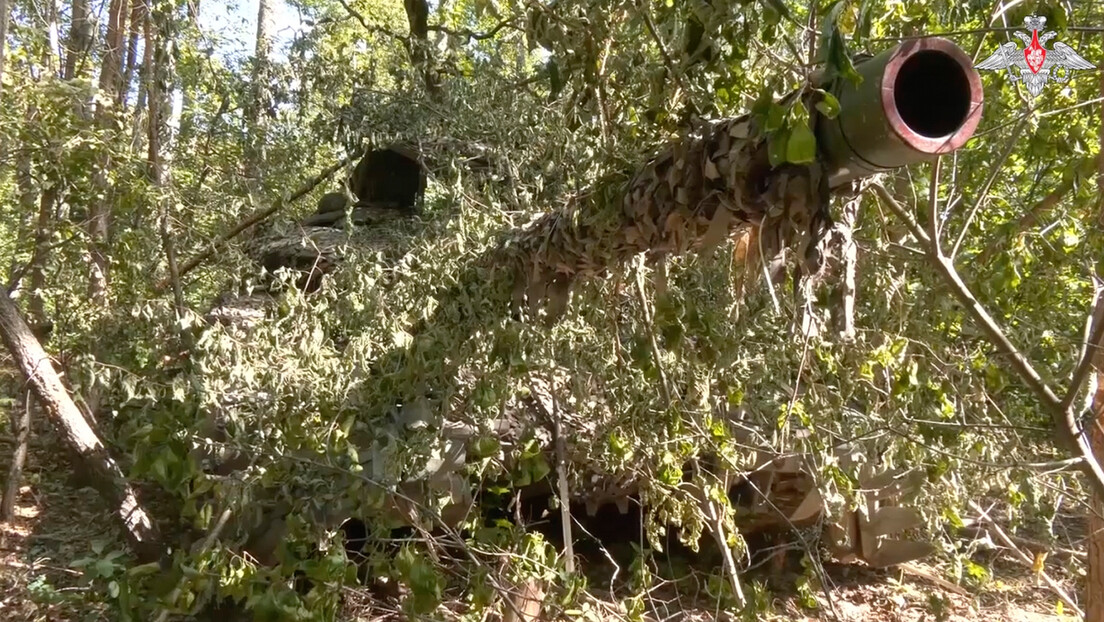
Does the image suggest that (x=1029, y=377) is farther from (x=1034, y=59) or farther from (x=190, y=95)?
(x=190, y=95)

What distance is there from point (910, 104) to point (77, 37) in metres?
5.86

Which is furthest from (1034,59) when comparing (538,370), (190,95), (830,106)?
(190,95)

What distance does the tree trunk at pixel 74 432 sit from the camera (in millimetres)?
4191

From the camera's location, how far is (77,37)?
18.5ft

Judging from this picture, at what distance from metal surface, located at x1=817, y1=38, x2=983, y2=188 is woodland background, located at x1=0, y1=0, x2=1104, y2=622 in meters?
0.66

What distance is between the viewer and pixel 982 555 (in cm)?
716

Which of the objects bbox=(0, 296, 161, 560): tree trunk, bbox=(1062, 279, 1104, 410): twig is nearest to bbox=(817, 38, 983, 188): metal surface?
A: bbox=(1062, 279, 1104, 410): twig

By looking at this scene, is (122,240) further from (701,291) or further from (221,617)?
(701,291)

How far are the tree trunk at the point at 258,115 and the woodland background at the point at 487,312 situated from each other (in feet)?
0.07

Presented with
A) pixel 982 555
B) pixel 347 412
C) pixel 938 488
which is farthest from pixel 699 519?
pixel 982 555

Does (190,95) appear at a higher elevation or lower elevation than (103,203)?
higher

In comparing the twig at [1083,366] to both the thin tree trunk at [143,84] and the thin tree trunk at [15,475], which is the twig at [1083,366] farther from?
the thin tree trunk at [15,475]

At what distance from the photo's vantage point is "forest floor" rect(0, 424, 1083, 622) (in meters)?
4.55

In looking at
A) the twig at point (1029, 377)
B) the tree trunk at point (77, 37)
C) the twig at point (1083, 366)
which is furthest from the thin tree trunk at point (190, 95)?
the twig at point (1083, 366)
